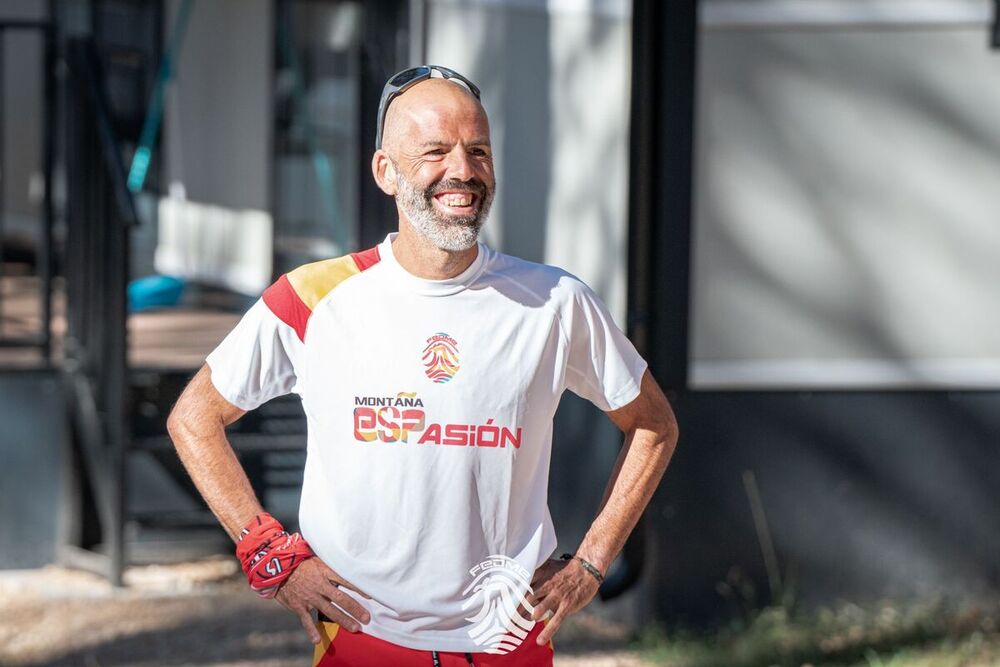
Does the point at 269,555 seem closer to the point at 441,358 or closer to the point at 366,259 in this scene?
the point at 441,358

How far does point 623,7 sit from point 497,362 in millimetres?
3364

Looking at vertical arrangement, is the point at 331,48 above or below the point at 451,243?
above

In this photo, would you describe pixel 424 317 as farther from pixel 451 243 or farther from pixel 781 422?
pixel 781 422

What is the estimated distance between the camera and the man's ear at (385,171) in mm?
2482

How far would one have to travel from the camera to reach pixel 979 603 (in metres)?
5.59

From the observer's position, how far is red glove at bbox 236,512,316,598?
7.92 feet

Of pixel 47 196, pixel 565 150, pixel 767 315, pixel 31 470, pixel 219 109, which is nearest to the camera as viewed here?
pixel 767 315

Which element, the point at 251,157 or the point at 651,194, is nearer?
the point at 651,194

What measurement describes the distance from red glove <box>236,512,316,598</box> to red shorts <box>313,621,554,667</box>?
5.5 inches

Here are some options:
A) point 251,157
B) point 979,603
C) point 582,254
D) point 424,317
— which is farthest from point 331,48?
point 424,317

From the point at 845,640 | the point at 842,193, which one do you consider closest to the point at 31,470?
the point at 845,640

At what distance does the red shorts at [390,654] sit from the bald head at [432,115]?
0.80 metres

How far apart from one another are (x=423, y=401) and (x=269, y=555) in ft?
1.16

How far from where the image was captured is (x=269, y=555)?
2.42 m
